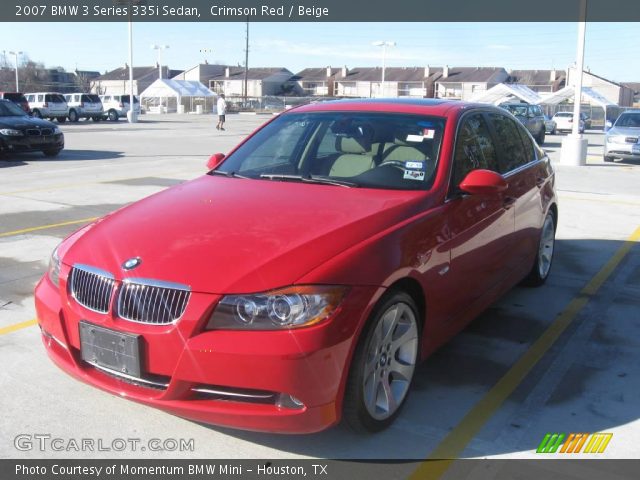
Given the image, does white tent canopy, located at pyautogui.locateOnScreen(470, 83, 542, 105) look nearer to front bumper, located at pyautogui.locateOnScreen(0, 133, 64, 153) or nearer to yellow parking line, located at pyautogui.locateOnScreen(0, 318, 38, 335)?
front bumper, located at pyautogui.locateOnScreen(0, 133, 64, 153)

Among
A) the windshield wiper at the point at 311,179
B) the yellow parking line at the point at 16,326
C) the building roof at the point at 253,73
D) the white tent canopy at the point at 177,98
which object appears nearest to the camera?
the windshield wiper at the point at 311,179

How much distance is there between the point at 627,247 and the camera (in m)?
8.17

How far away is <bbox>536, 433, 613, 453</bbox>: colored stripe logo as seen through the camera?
345cm

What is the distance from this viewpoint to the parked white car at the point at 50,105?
42.5 meters

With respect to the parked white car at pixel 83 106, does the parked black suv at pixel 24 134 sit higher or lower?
lower

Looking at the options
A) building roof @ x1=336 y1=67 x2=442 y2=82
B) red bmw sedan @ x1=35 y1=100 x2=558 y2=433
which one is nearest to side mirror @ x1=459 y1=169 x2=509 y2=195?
red bmw sedan @ x1=35 y1=100 x2=558 y2=433

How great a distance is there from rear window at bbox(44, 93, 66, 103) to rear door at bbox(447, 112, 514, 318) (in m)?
42.4

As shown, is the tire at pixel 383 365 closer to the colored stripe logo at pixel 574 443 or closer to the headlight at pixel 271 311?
the headlight at pixel 271 311

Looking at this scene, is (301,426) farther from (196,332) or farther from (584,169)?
(584,169)

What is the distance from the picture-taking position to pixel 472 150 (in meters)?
4.71

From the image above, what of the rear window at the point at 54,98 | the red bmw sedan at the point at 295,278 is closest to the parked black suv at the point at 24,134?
the red bmw sedan at the point at 295,278

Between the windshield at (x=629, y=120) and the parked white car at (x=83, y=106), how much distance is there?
3472cm

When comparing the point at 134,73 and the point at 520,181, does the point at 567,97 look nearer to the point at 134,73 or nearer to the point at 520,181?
the point at 520,181

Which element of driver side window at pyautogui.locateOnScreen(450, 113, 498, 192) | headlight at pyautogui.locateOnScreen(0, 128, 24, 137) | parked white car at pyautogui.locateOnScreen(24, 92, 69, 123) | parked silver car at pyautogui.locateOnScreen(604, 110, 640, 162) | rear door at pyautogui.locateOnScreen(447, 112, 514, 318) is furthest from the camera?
parked white car at pyautogui.locateOnScreen(24, 92, 69, 123)
